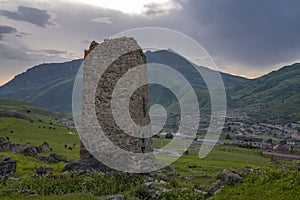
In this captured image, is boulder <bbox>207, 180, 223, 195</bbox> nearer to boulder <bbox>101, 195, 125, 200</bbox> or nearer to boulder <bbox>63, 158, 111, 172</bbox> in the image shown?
boulder <bbox>101, 195, 125, 200</bbox>

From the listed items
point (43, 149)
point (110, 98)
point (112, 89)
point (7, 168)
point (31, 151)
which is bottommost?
point (43, 149)

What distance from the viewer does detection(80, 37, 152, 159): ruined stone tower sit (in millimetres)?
20906

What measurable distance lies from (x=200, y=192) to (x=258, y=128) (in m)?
192

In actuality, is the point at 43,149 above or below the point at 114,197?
below

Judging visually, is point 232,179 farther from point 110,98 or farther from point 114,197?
point 110,98

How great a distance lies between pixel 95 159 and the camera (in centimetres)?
2103

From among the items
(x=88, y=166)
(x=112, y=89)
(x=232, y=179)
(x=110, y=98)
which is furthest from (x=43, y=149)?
(x=232, y=179)

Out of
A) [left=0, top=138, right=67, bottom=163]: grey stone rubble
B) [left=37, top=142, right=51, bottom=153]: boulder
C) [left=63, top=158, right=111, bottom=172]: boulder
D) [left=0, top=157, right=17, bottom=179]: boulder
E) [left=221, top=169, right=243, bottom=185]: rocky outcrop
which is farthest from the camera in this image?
[left=37, top=142, right=51, bottom=153]: boulder

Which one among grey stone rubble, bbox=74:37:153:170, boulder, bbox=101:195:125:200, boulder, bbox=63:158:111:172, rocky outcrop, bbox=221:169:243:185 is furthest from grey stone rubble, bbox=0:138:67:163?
rocky outcrop, bbox=221:169:243:185

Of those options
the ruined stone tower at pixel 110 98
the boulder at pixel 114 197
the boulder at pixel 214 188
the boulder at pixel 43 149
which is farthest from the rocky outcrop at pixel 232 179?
the boulder at pixel 43 149

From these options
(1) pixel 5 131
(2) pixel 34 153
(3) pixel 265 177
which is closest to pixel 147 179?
(3) pixel 265 177

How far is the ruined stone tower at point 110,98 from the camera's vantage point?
2091 cm

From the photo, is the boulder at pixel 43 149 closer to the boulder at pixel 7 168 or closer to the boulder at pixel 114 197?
the boulder at pixel 7 168

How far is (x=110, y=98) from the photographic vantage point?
21.4m
